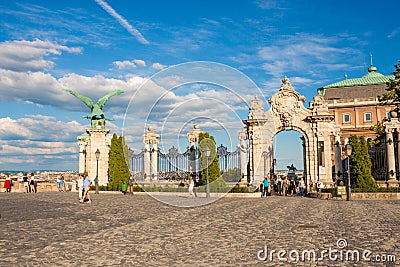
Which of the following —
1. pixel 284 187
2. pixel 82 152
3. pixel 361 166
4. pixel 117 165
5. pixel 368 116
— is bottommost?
pixel 284 187

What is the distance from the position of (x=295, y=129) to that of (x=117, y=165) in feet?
49.9

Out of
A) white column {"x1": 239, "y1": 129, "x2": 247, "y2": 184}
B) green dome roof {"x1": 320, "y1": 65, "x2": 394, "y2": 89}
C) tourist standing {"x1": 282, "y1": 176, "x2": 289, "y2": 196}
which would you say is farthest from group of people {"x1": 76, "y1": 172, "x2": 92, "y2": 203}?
green dome roof {"x1": 320, "y1": 65, "x2": 394, "y2": 89}

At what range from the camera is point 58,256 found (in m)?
8.02

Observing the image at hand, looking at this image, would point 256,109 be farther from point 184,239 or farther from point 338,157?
point 184,239

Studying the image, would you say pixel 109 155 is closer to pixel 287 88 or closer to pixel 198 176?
pixel 198 176

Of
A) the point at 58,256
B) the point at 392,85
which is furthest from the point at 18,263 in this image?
the point at 392,85

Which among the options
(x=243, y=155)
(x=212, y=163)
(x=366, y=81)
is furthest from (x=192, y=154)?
(x=366, y=81)

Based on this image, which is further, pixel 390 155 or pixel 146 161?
pixel 146 161

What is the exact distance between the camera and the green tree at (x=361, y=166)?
2788 centimetres

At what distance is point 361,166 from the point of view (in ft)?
92.3

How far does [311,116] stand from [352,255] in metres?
26.0

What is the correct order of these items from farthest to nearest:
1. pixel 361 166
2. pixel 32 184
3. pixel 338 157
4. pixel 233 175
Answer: pixel 32 184
pixel 233 175
pixel 338 157
pixel 361 166

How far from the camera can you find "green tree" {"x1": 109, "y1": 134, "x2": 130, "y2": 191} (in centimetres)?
3578

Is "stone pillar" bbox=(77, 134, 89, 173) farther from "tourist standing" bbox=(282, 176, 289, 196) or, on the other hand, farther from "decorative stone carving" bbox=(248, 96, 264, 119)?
"tourist standing" bbox=(282, 176, 289, 196)
